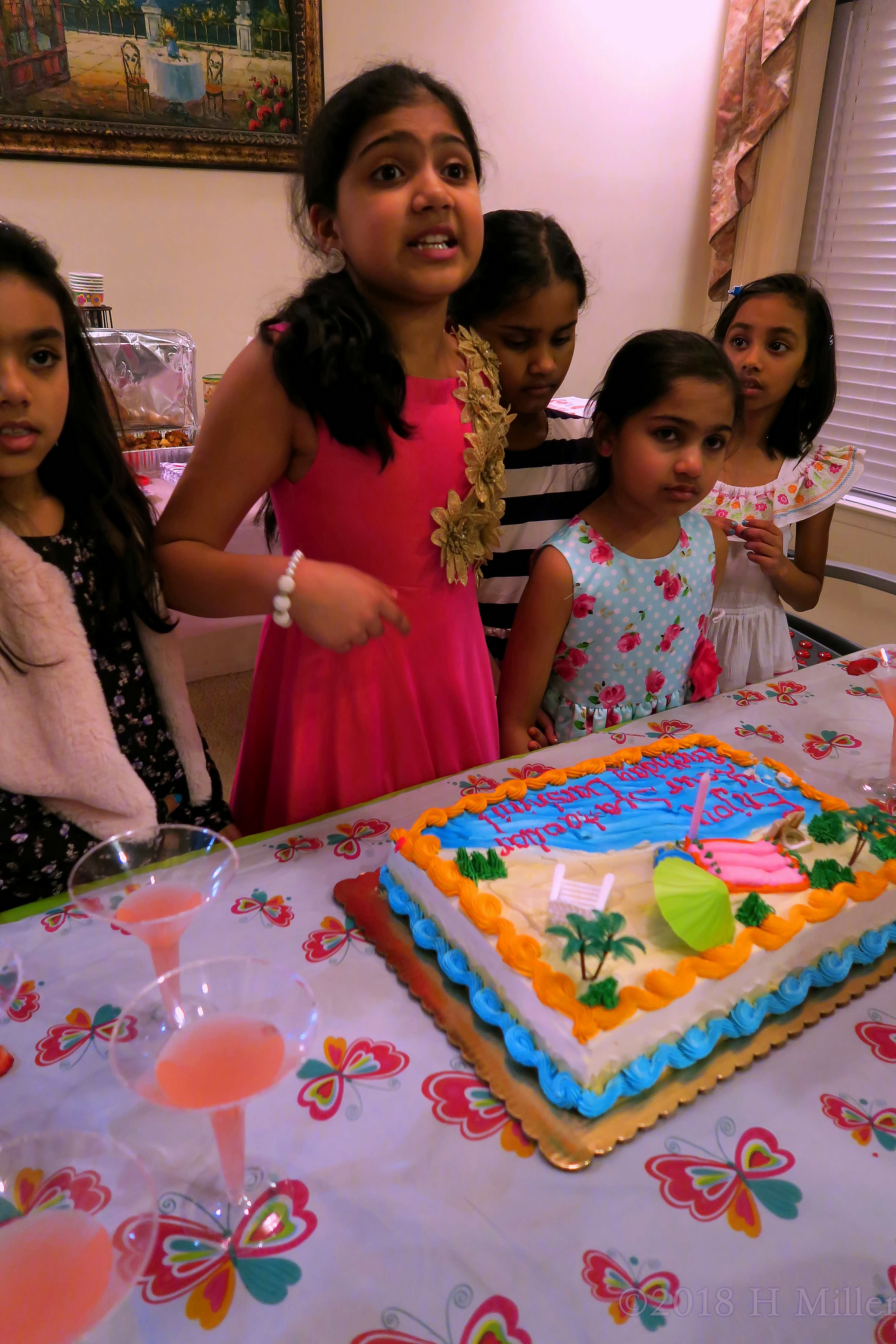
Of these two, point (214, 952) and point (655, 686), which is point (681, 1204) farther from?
point (655, 686)

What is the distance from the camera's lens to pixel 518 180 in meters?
3.26

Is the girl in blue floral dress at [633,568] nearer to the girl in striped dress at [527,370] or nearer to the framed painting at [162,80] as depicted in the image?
the girl in striped dress at [527,370]

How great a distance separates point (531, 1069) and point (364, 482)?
701 mm

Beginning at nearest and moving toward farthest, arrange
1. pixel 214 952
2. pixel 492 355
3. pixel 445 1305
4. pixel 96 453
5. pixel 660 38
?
pixel 445 1305 → pixel 214 952 → pixel 96 453 → pixel 492 355 → pixel 660 38

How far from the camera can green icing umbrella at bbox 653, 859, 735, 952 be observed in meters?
0.75

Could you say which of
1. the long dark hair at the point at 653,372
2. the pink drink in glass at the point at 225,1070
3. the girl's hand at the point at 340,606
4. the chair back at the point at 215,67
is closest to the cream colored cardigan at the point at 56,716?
the girl's hand at the point at 340,606

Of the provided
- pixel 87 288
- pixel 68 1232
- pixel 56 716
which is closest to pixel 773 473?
pixel 56 716

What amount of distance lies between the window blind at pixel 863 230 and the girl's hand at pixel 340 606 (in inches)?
120

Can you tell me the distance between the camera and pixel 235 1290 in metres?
0.56

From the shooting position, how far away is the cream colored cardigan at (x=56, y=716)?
3.03ft

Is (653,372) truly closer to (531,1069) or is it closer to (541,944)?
(541,944)

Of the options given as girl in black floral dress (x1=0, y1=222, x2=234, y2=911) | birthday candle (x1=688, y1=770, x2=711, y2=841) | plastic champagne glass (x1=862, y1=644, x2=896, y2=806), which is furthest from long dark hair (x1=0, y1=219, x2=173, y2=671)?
plastic champagne glass (x1=862, y1=644, x2=896, y2=806)

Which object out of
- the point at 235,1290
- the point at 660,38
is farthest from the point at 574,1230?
the point at 660,38

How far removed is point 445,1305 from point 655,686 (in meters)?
1.02
